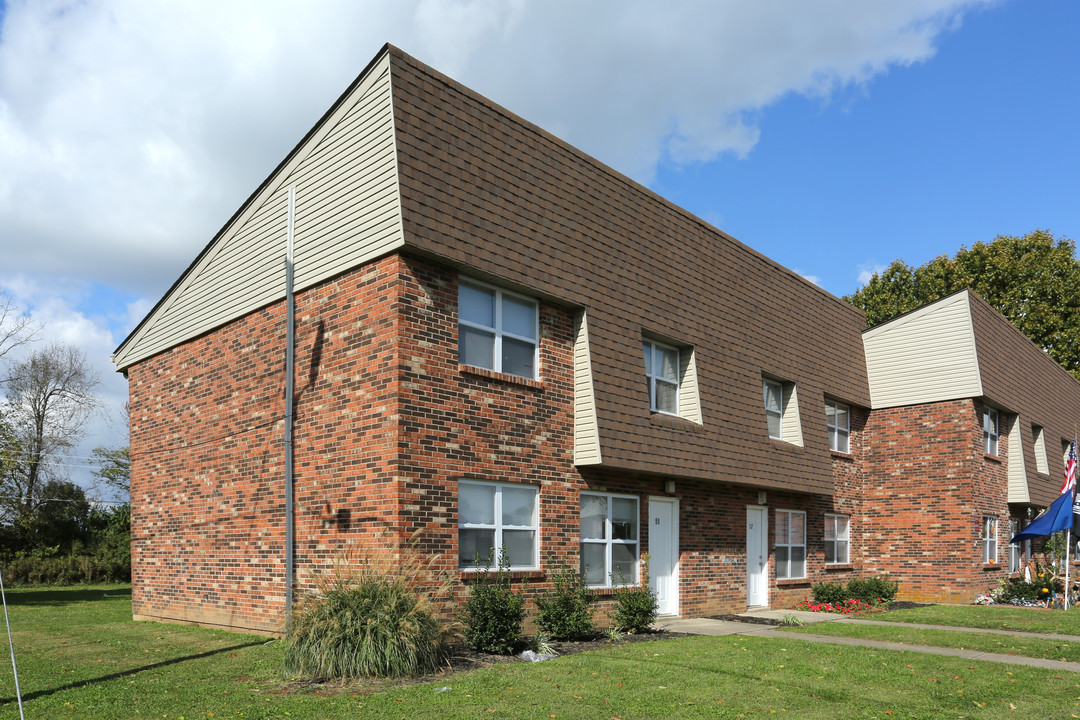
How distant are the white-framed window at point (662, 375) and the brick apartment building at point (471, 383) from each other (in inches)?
2.0

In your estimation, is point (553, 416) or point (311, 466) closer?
point (311, 466)

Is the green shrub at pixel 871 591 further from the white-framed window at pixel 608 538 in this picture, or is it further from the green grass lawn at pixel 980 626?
the white-framed window at pixel 608 538

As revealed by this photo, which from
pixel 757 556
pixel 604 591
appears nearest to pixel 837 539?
pixel 757 556

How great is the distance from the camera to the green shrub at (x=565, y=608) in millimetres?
12477

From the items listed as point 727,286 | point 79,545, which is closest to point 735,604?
point 727,286

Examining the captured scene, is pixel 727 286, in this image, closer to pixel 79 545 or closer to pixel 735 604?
pixel 735 604

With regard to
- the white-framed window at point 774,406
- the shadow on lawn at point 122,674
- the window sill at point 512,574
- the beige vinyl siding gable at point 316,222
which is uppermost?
the beige vinyl siding gable at point 316,222

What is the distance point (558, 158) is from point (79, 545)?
1207 inches

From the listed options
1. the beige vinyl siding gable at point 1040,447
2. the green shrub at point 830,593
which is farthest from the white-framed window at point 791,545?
the beige vinyl siding gable at point 1040,447

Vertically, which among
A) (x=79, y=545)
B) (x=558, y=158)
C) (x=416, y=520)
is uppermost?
(x=558, y=158)

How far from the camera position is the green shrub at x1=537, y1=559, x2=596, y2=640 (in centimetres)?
1248

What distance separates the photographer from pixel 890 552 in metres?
22.6

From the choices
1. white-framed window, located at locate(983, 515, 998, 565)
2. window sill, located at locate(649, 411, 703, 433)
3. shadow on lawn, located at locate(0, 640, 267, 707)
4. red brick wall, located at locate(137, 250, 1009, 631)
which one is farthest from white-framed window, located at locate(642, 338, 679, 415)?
white-framed window, located at locate(983, 515, 998, 565)

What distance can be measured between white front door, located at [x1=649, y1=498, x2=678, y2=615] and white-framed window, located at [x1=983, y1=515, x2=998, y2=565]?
11.6 metres
